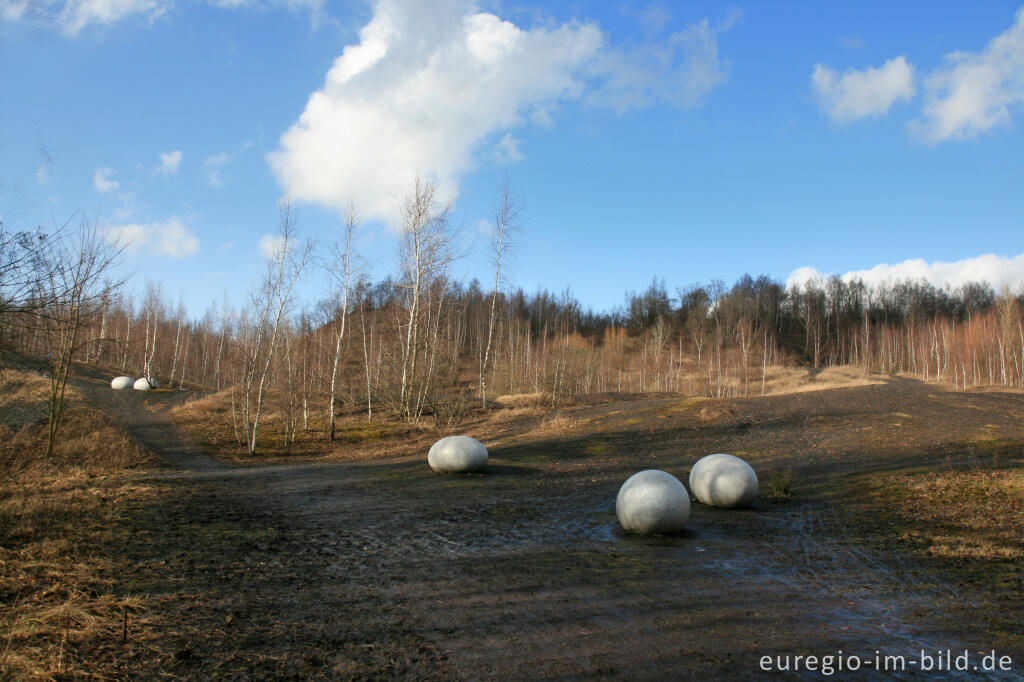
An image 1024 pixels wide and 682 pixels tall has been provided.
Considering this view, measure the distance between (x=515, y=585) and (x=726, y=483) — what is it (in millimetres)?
5550

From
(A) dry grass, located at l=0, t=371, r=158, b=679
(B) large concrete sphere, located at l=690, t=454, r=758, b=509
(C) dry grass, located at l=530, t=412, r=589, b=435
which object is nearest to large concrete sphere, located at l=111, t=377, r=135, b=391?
(A) dry grass, located at l=0, t=371, r=158, b=679

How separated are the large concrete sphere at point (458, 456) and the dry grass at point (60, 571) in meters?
6.18

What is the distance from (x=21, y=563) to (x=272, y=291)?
50.8ft

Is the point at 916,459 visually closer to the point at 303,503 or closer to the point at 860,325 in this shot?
the point at 303,503

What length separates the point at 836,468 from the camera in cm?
1409

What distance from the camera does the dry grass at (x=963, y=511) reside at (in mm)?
7441

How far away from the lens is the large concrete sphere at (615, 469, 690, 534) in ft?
26.7

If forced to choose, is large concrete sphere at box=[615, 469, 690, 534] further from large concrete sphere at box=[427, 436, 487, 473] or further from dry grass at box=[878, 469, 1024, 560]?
large concrete sphere at box=[427, 436, 487, 473]

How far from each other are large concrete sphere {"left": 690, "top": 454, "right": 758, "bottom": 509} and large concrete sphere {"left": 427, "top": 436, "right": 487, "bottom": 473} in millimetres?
5766

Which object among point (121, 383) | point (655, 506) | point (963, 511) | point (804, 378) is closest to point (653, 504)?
point (655, 506)

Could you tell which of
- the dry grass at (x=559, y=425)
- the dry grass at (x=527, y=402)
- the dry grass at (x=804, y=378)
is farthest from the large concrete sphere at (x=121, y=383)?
the dry grass at (x=804, y=378)

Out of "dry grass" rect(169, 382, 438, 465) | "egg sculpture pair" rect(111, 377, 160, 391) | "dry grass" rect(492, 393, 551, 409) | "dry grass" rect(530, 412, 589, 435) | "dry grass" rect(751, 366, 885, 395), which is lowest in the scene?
"dry grass" rect(169, 382, 438, 465)

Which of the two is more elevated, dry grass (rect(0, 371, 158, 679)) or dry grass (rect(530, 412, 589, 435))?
dry grass (rect(530, 412, 589, 435))

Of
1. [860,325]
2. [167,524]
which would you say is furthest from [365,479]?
[860,325]
